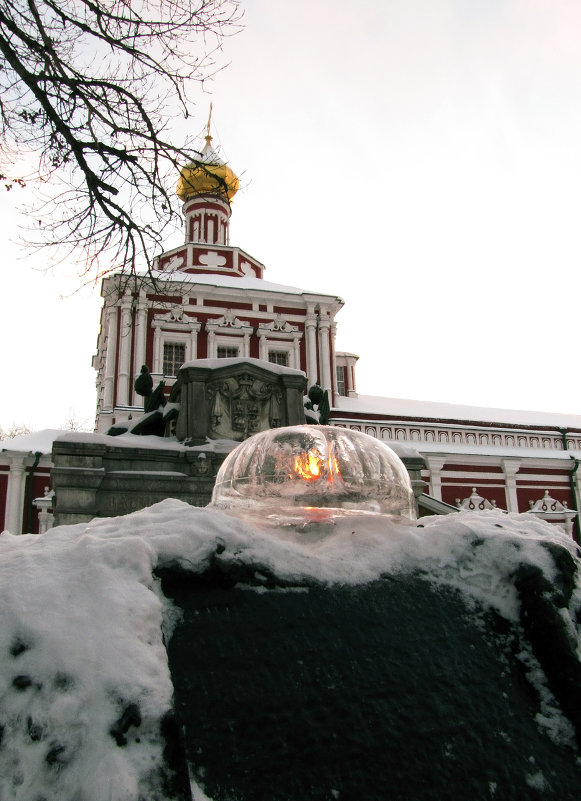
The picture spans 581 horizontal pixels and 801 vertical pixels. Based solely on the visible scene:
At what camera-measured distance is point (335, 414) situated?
24828 millimetres

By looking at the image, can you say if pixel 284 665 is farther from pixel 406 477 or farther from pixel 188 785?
pixel 406 477

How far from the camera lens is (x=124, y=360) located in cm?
2538

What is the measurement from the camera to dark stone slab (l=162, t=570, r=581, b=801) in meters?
1.53

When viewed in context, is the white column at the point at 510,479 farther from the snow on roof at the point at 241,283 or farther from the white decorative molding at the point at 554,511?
the snow on roof at the point at 241,283

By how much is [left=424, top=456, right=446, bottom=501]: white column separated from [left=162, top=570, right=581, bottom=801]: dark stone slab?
2057 cm

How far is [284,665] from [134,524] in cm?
66

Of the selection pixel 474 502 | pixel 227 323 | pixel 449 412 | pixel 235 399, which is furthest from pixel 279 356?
pixel 235 399

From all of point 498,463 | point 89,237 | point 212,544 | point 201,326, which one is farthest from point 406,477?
point 201,326

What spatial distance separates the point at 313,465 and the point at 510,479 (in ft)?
72.4

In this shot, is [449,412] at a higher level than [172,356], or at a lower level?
lower

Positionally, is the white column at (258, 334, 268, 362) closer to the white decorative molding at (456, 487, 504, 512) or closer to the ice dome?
the white decorative molding at (456, 487, 504, 512)

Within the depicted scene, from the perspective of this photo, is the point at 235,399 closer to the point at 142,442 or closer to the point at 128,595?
the point at 142,442

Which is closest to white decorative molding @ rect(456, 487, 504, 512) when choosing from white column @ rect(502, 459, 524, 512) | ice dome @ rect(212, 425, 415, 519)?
white column @ rect(502, 459, 524, 512)

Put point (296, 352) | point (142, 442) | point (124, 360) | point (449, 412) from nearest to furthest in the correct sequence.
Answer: point (142, 442) → point (124, 360) → point (296, 352) → point (449, 412)
